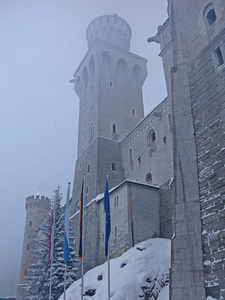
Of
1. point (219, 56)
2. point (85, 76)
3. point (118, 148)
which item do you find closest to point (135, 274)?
→ point (219, 56)

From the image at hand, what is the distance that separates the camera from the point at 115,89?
33.4 metres

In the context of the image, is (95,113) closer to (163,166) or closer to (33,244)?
(163,166)

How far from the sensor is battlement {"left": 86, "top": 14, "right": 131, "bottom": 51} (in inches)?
1517

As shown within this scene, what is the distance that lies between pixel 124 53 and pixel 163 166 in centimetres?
1913

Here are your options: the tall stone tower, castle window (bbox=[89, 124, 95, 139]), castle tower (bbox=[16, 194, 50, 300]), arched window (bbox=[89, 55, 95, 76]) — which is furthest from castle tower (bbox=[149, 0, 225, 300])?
castle tower (bbox=[16, 194, 50, 300])

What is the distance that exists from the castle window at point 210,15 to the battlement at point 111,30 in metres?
26.9

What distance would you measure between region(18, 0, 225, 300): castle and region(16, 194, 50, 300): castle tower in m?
10.5

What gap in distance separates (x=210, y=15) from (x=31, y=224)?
33591mm

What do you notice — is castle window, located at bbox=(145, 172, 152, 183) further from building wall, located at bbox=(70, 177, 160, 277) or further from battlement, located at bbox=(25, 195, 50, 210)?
battlement, located at bbox=(25, 195, 50, 210)

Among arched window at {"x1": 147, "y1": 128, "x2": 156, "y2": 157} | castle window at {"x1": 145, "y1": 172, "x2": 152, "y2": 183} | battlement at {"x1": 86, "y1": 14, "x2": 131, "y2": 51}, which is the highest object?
battlement at {"x1": 86, "y1": 14, "x2": 131, "y2": 51}

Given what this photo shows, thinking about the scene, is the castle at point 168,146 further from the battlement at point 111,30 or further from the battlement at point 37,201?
the battlement at point 37,201

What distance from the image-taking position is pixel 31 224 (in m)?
38.3

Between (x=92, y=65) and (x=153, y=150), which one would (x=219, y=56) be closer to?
(x=153, y=150)

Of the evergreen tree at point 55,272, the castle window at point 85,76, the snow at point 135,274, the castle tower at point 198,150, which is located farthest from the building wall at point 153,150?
the castle window at point 85,76
